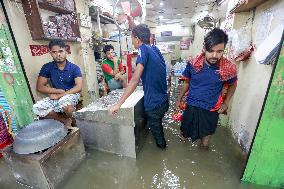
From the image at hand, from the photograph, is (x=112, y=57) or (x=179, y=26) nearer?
(x=112, y=57)

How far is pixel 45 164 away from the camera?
2.04 metres

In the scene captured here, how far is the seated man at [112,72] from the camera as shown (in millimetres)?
3850

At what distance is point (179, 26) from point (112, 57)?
44.6 ft

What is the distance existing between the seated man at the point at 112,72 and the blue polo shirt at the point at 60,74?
0.87 metres

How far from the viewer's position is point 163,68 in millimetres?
2465

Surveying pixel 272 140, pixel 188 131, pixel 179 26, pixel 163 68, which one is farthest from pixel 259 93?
pixel 179 26

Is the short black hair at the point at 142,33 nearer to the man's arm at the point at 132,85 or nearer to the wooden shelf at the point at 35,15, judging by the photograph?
the man's arm at the point at 132,85

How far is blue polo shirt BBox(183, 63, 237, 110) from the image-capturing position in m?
2.26

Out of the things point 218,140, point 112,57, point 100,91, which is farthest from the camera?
point 100,91

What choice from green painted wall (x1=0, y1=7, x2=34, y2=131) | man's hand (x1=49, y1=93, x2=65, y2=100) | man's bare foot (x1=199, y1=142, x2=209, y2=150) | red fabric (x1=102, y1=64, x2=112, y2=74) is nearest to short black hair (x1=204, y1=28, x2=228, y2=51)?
man's bare foot (x1=199, y1=142, x2=209, y2=150)

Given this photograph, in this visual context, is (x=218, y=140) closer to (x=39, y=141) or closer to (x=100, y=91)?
(x=39, y=141)

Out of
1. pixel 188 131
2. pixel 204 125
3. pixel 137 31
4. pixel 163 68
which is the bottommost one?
pixel 188 131

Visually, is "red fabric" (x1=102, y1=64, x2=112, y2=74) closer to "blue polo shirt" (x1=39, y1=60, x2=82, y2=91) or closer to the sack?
"blue polo shirt" (x1=39, y1=60, x2=82, y2=91)

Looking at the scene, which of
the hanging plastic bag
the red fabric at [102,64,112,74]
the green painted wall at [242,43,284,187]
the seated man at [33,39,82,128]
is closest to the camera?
the green painted wall at [242,43,284,187]
